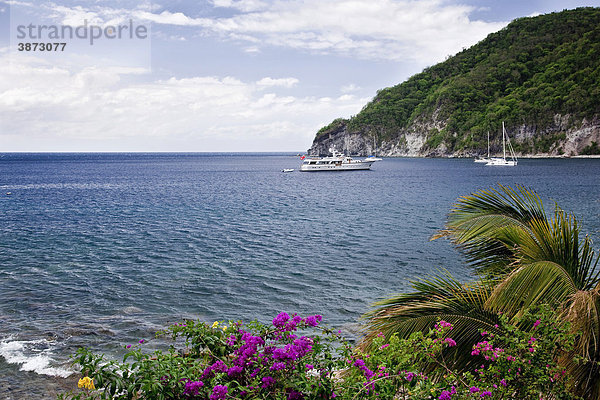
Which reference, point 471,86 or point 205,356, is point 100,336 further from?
point 471,86

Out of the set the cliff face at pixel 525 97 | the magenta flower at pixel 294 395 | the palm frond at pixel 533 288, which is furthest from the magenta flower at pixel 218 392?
the cliff face at pixel 525 97

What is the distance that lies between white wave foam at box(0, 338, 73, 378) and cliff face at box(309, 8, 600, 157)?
144 metres

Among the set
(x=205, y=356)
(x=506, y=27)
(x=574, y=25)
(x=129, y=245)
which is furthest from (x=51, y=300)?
(x=506, y=27)

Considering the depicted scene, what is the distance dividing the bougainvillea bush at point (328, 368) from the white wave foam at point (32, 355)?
752 centimetres

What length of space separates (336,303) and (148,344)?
6.30 meters

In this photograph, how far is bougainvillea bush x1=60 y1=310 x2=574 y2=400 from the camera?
376cm

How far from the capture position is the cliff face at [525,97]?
131 meters

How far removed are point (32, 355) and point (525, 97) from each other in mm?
163475

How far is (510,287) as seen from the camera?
4934 millimetres

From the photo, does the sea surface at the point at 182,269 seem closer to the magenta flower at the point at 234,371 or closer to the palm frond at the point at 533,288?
the magenta flower at the point at 234,371

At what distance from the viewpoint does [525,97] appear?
148m

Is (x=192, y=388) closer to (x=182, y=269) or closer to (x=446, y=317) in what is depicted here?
(x=446, y=317)

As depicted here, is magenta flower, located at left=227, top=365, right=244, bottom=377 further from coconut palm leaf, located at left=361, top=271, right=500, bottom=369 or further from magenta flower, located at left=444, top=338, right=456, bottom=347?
magenta flower, located at left=444, top=338, right=456, bottom=347

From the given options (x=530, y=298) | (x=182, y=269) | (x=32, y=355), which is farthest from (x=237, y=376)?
(x=182, y=269)
